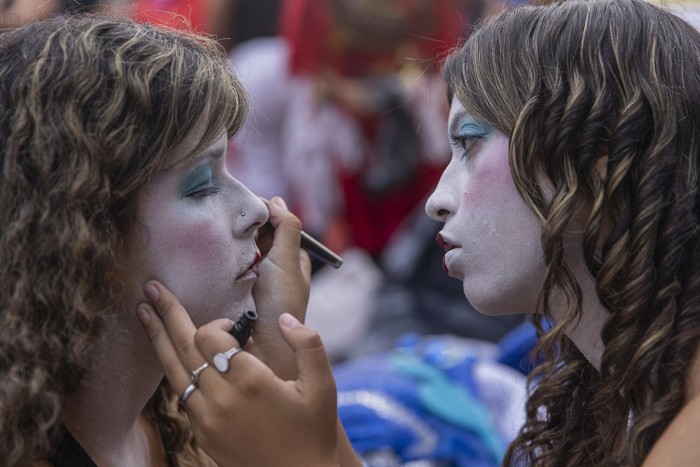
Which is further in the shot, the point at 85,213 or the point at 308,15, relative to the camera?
the point at 308,15

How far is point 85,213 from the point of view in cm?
169

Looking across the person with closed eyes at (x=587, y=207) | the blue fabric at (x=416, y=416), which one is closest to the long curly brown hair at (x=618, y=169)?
the person with closed eyes at (x=587, y=207)

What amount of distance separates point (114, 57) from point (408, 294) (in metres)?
2.88

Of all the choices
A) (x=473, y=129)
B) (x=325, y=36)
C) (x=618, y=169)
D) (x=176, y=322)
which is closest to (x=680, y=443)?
(x=618, y=169)

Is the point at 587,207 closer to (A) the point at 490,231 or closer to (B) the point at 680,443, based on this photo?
(A) the point at 490,231

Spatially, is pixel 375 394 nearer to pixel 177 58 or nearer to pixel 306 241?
pixel 306 241

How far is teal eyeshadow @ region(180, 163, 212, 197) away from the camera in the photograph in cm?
182

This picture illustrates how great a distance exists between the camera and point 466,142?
197cm

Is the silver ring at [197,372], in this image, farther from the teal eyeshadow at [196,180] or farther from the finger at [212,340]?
the teal eyeshadow at [196,180]

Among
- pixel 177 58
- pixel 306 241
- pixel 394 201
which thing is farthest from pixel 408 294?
pixel 177 58

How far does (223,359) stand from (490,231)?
0.55 meters

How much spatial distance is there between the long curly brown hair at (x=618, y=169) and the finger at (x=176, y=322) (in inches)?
24.6

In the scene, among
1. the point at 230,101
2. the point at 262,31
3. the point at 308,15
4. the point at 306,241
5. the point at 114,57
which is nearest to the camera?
the point at 114,57

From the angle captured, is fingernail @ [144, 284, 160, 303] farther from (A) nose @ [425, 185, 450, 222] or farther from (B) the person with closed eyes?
(A) nose @ [425, 185, 450, 222]
